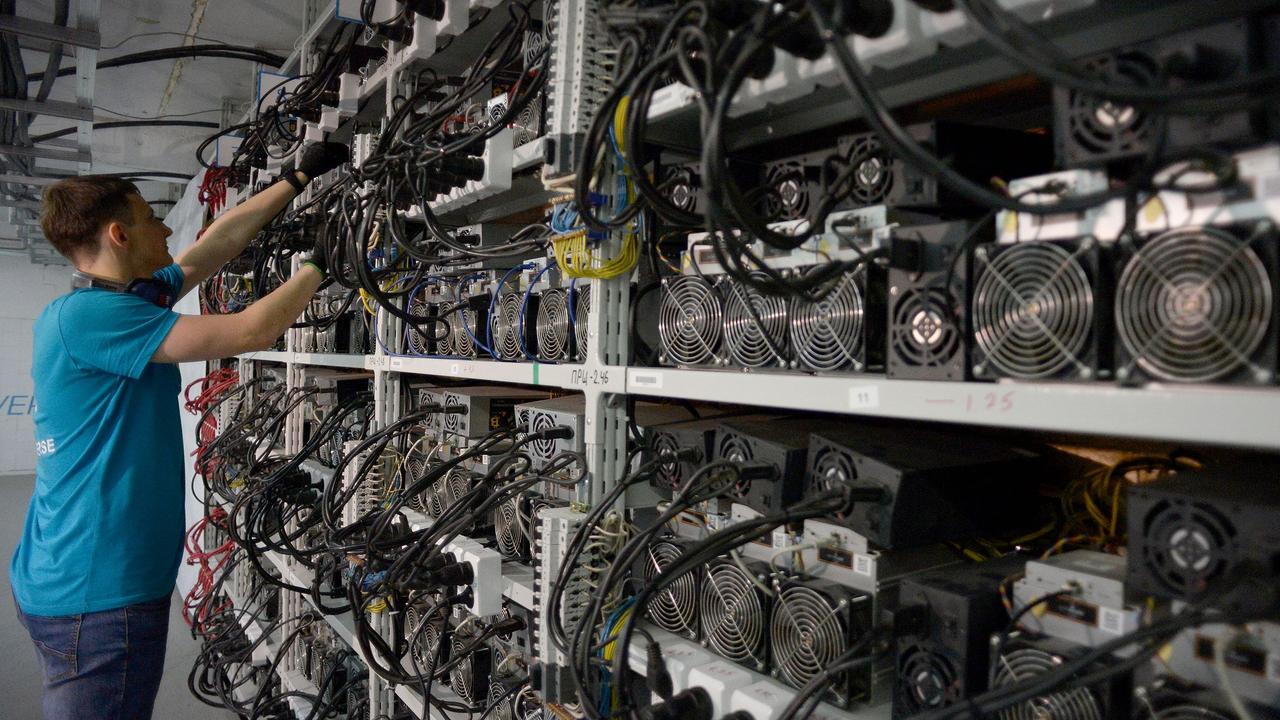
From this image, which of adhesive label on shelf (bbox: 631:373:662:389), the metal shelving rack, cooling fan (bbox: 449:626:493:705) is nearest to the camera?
the metal shelving rack

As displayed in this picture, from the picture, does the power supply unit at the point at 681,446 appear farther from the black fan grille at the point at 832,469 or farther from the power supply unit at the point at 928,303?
the power supply unit at the point at 928,303

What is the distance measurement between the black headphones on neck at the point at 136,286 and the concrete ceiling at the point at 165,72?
0.98 m

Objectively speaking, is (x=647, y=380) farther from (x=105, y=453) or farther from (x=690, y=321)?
(x=105, y=453)

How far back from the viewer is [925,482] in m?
0.91

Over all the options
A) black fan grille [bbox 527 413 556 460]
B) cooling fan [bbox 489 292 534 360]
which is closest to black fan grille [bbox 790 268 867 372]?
black fan grille [bbox 527 413 556 460]

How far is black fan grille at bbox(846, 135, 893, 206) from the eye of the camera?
2.95ft

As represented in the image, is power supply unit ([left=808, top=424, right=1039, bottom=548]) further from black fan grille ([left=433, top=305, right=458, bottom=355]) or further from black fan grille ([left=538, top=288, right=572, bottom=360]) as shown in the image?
black fan grille ([left=433, top=305, right=458, bottom=355])

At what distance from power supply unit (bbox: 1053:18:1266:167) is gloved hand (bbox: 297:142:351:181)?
1977mm

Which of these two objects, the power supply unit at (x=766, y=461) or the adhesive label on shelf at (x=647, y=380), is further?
the adhesive label on shelf at (x=647, y=380)

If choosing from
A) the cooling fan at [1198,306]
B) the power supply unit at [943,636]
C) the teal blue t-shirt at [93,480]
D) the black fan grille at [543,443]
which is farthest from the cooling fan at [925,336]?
the teal blue t-shirt at [93,480]

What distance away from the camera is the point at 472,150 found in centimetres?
148

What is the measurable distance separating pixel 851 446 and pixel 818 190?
340 mm

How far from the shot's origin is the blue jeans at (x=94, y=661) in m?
1.76

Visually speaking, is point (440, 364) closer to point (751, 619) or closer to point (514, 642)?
point (514, 642)
